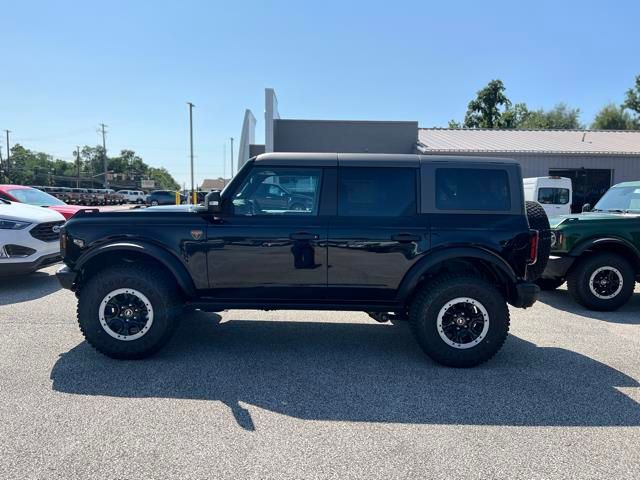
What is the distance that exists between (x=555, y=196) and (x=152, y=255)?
15.4 metres

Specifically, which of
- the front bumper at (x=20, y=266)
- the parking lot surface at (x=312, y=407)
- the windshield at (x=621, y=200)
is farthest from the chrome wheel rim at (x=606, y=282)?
the front bumper at (x=20, y=266)

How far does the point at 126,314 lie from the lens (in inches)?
159

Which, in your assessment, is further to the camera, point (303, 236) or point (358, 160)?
point (358, 160)

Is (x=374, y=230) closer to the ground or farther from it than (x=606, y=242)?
farther from it

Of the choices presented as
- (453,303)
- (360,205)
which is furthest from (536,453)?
(360,205)

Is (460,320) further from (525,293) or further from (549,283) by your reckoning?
(549,283)

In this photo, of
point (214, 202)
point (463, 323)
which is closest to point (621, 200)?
point (463, 323)

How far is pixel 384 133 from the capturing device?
872 inches

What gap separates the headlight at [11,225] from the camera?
661 cm

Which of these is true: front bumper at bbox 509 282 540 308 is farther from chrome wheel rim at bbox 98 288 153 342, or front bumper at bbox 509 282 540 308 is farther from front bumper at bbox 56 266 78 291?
front bumper at bbox 56 266 78 291

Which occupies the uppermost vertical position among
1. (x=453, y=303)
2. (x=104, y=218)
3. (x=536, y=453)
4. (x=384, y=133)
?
(x=384, y=133)

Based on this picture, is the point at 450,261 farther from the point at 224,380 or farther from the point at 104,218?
the point at 104,218

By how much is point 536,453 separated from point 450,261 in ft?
6.02

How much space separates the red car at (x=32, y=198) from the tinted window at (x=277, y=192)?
732 centimetres
